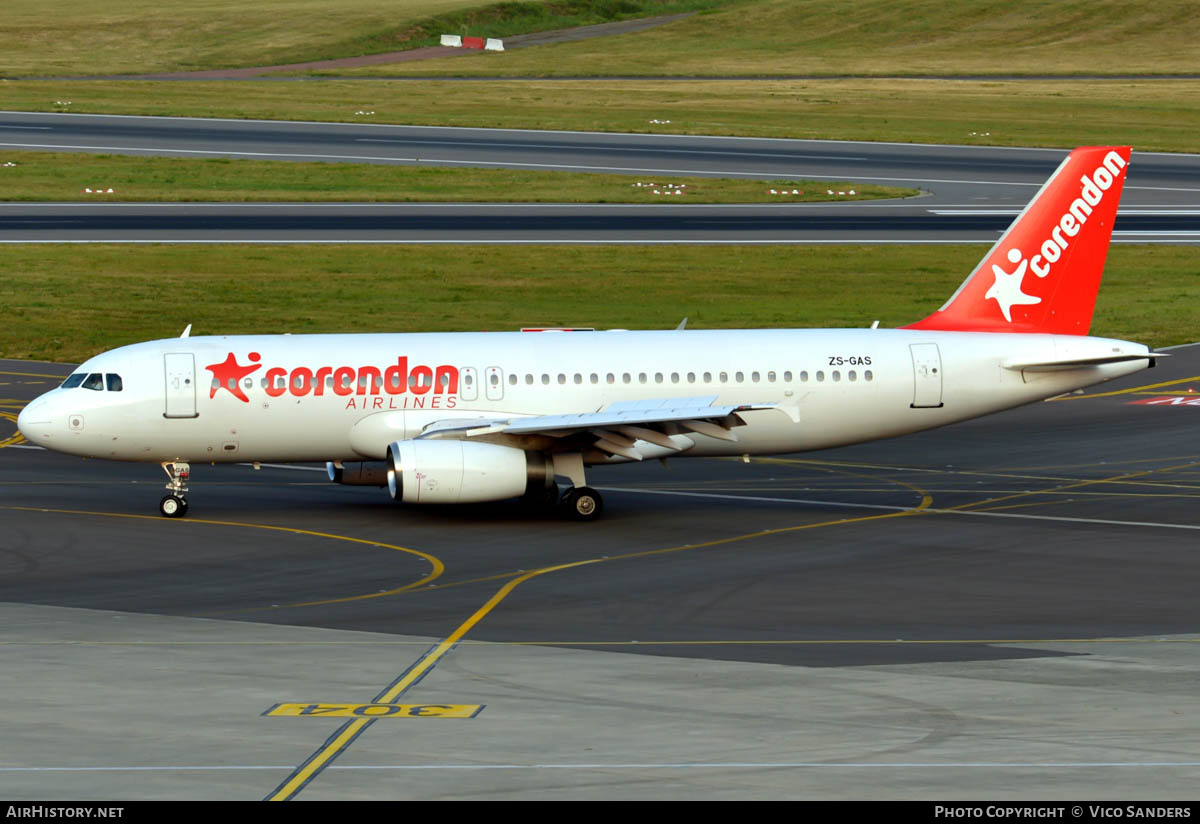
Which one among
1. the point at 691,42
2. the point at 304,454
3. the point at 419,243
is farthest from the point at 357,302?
the point at 691,42

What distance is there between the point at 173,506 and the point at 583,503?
9811 millimetres

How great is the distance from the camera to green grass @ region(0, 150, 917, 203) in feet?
325

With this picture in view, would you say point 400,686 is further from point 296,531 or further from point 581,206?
point 581,206

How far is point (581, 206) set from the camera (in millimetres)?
97625

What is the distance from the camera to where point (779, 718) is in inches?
878

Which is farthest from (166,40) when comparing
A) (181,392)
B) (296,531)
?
(296,531)

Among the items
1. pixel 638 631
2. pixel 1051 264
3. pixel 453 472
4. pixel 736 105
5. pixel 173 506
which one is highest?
pixel 736 105

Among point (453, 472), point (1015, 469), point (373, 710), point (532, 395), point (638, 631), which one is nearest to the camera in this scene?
point (373, 710)

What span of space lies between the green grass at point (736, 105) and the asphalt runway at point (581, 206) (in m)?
4.60

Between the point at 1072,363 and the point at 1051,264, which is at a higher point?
the point at 1051,264

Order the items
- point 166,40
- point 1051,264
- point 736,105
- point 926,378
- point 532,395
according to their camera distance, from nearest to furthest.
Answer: point 532,395 < point 926,378 < point 1051,264 < point 736,105 < point 166,40

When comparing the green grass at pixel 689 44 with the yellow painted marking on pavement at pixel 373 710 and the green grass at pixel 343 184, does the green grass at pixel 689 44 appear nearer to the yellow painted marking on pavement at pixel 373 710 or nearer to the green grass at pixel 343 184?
the green grass at pixel 343 184

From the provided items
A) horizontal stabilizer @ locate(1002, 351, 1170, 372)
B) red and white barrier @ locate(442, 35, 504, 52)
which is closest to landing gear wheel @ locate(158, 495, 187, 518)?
horizontal stabilizer @ locate(1002, 351, 1170, 372)
